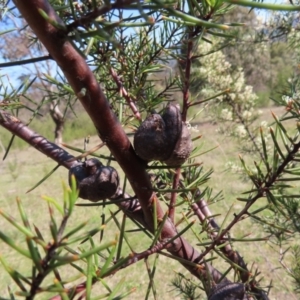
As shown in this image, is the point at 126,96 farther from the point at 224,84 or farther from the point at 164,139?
the point at 224,84

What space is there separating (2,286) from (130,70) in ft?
7.02

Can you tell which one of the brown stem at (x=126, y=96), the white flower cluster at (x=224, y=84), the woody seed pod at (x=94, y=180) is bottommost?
the woody seed pod at (x=94, y=180)

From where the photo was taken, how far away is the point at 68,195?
14cm

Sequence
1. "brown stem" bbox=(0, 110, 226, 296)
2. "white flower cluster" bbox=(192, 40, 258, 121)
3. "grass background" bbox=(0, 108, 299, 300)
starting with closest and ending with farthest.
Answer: "brown stem" bbox=(0, 110, 226, 296), "white flower cluster" bbox=(192, 40, 258, 121), "grass background" bbox=(0, 108, 299, 300)

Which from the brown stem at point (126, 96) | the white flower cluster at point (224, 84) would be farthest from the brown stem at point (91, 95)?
the white flower cluster at point (224, 84)

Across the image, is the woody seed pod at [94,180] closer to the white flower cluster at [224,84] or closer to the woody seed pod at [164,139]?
the woody seed pod at [164,139]

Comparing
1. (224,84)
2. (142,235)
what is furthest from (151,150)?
(142,235)

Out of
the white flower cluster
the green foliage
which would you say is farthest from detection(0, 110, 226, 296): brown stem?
the white flower cluster

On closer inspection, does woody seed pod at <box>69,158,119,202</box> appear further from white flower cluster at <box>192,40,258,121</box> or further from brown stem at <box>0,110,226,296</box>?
white flower cluster at <box>192,40,258,121</box>

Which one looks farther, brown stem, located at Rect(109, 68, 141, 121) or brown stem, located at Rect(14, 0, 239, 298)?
brown stem, located at Rect(109, 68, 141, 121)

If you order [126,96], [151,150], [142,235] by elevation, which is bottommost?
[151,150]

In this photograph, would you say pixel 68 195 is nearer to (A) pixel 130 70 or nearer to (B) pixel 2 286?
(A) pixel 130 70

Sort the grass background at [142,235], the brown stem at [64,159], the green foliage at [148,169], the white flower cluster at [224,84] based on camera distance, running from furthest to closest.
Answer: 1. the grass background at [142,235]
2. the white flower cluster at [224,84]
3. the brown stem at [64,159]
4. the green foliage at [148,169]

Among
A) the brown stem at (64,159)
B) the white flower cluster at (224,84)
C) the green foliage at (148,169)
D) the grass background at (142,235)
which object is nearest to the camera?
the green foliage at (148,169)
